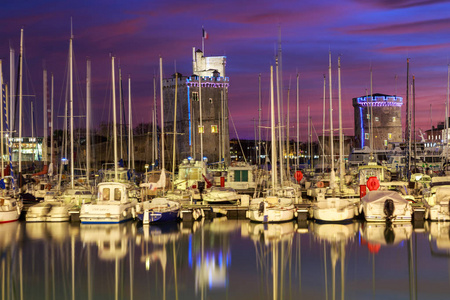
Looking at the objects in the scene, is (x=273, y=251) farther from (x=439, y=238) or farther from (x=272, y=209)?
(x=439, y=238)

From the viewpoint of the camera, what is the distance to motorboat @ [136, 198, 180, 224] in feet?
91.0

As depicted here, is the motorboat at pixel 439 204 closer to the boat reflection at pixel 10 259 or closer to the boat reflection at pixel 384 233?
the boat reflection at pixel 384 233

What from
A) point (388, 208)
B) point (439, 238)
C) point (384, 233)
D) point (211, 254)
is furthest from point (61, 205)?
point (439, 238)

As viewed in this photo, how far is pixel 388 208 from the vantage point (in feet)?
89.7

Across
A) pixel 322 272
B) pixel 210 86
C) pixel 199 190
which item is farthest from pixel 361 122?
pixel 322 272

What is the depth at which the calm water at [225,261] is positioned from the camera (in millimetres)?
16500

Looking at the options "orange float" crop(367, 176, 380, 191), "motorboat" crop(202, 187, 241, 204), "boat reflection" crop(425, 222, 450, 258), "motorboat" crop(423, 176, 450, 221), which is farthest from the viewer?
"motorboat" crop(202, 187, 241, 204)

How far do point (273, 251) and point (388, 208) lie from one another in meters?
7.68

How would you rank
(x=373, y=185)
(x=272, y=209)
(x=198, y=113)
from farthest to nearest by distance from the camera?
1. (x=198, y=113)
2. (x=373, y=185)
3. (x=272, y=209)

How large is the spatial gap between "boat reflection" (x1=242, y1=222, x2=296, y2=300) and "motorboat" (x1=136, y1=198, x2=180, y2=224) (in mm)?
3400

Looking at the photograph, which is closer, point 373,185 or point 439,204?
point 439,204

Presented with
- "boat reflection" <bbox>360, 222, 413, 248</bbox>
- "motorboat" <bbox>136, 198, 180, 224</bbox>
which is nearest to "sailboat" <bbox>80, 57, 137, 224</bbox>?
"motorboat" <bbox>136, 198, 180, 224</bbox>

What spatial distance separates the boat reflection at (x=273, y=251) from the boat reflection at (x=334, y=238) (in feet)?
3.76

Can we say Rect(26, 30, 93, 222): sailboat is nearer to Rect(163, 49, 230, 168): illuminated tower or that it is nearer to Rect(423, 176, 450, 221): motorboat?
Rect(423, 176, 450, 221): motorboat
